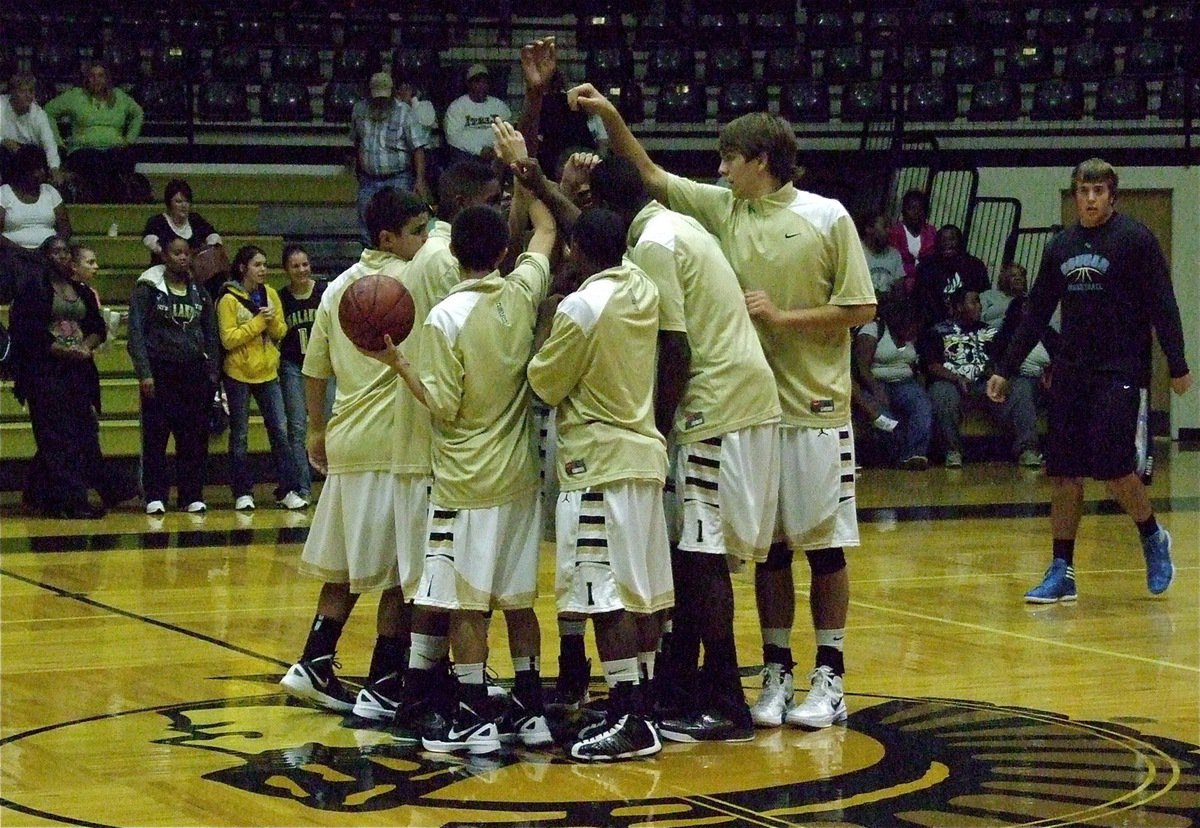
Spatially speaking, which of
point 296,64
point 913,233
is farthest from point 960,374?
point 296,64

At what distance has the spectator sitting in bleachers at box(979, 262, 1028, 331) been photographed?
15.3m

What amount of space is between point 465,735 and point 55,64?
12.8 metres

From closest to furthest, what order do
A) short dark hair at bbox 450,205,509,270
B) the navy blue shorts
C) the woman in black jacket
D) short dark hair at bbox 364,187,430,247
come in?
short dark hair at bbox 450,205,509,270 → short dark hair at bbox 364,187,430,247 → the navy blue shorts → the woman in black jacket

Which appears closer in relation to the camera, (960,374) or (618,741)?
(618,741)

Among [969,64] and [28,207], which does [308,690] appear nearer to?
[28,207]

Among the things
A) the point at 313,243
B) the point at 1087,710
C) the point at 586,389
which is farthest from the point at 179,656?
the point at 313,243

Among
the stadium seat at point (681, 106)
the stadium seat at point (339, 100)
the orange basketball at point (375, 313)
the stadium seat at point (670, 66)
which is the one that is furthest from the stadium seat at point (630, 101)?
the orange basketball at point (375, 313)

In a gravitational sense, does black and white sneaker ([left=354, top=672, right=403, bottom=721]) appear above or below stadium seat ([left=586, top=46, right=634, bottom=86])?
below

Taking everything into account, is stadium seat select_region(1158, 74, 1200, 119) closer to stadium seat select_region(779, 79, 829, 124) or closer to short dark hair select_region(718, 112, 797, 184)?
stadium seat select_region(779, 79, 829, 124)

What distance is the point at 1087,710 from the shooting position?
5.56 meters

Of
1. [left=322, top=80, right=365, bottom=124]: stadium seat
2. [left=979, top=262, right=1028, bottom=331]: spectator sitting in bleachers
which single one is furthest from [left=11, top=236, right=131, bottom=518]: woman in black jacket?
[left=979, top=262, right=1028, bottom=331]: spectator sitting in bleachers

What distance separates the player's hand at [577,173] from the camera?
5395mm

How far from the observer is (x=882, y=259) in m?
15.3

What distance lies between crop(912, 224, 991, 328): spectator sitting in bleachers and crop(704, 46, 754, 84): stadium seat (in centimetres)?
328
